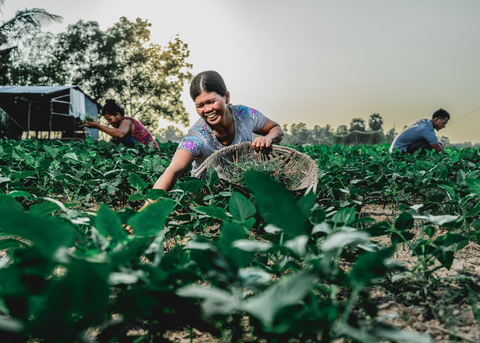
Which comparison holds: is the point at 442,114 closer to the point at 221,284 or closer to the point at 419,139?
the point at 419,139

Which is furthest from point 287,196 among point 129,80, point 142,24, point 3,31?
point 142,24

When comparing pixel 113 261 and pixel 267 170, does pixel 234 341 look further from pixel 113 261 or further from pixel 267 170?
pixel 267 170

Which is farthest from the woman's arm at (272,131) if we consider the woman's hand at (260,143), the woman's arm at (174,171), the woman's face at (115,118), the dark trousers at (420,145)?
the dark trousers at (420,145)

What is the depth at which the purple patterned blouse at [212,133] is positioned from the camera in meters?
2.66

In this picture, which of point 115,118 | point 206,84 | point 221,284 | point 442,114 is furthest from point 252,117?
point 442,114

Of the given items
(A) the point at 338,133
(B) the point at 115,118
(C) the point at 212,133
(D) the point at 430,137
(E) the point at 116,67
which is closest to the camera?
(C) the point at 212,133

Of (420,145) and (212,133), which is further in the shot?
(420,145)

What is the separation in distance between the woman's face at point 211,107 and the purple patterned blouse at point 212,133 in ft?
0.52

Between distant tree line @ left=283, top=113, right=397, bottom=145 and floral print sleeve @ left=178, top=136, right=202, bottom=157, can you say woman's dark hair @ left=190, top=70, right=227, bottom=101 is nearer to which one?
floral print sleeve @ left=178, top=136, right=202, bottom=157

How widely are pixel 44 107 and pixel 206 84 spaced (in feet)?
77.3

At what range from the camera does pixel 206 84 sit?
8.49ft

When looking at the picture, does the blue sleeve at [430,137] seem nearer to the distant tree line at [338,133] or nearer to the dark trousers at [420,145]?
the dark trousers at [420,145]

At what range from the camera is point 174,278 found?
634mm

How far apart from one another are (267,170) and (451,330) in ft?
4.88
